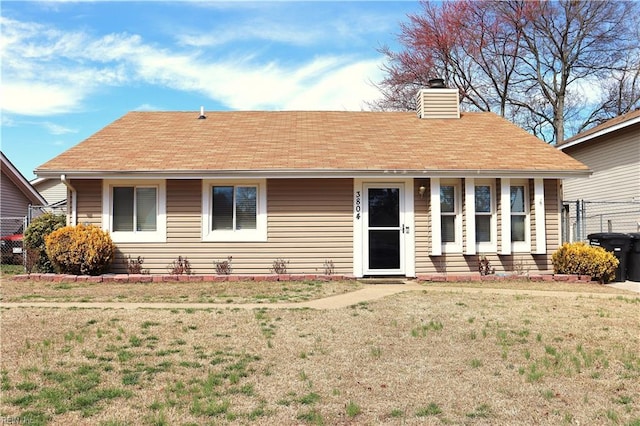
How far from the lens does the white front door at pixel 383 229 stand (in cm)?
1218

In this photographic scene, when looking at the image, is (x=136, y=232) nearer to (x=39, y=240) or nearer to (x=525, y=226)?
(x=39, y=240)

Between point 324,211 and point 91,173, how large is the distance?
17.7 feet

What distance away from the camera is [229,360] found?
541 cm

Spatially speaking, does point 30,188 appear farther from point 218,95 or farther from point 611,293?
point 611,293

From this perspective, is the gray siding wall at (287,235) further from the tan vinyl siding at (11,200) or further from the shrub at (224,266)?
the tan vinyl siding at (11,200)

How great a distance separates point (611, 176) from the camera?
17562mm

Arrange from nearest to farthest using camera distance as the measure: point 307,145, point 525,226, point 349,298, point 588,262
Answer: point 349,298 → point 588,262 → point 525,226 → point 307,145

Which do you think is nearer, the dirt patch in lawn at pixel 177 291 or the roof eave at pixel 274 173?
the dirt patch in lawn at pixel 177 291

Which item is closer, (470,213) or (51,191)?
(470,213)

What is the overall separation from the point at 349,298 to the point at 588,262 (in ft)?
19.8

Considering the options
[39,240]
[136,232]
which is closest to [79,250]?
[136,232]

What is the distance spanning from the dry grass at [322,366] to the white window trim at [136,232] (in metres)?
4.29

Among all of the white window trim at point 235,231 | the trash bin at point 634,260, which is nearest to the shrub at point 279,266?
the white window trim at point 235,231

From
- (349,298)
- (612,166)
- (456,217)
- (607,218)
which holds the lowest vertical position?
(349,298)
